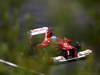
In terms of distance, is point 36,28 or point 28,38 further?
point 36,28

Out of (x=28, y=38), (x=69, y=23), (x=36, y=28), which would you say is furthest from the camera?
(x=36, y=28)

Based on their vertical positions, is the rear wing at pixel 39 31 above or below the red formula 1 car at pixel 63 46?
above

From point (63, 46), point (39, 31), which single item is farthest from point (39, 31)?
point (63, 46)

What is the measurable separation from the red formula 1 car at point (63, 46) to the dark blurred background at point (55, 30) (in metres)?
0.03

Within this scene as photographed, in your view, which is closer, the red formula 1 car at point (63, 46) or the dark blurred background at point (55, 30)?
the dark blurred background at point (55, 30)

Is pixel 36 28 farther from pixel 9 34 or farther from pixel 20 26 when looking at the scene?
pixel 9 34

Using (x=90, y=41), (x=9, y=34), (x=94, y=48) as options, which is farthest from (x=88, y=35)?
(x=9, y=34)

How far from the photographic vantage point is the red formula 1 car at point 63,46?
104cm

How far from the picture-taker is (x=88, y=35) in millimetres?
940

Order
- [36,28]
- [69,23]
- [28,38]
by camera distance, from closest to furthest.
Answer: [69,23] → [28,38] → [36,28]

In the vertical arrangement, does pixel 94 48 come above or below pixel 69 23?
below

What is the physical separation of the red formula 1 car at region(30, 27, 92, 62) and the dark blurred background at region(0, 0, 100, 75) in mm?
30

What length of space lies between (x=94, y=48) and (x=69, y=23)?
8.3 inches

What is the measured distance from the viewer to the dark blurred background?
0.85m
